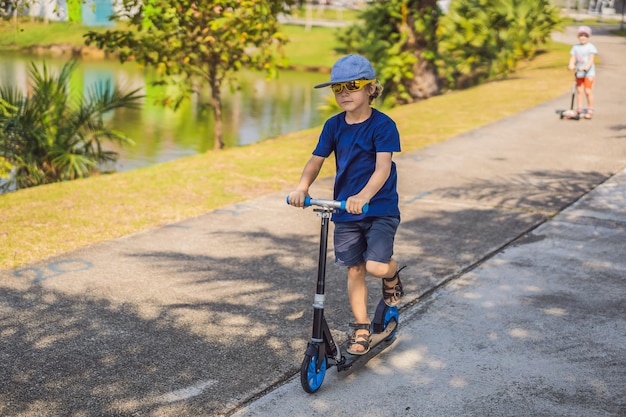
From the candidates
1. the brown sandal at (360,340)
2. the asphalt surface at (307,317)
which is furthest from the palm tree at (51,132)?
the brown sandal at (360,340)

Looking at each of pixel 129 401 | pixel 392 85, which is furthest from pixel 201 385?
pixel 392 85

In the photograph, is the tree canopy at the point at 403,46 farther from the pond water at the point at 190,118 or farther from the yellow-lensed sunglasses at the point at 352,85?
the yellow-lensed sunglasses at the point at 352,85

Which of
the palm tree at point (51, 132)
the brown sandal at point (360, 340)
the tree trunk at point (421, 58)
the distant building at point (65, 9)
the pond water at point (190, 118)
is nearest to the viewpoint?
the brown sandal at point (360, 340)

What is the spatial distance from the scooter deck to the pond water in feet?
29.0

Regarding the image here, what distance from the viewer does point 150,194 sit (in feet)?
30.2

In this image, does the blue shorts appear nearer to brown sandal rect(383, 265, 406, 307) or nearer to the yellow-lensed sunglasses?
brown sandal rect(383, 265, 406, 307)

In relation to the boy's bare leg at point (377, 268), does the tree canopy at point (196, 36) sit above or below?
above

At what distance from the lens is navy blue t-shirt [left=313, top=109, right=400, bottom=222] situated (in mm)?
4496

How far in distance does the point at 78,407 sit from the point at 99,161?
345 inches

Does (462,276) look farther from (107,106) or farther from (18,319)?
(107,106)

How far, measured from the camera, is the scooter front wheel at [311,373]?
4.23 metres

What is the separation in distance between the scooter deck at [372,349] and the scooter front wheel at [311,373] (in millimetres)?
169

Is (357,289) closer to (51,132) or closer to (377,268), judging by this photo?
(377,268)

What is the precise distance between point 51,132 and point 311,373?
854 cm
